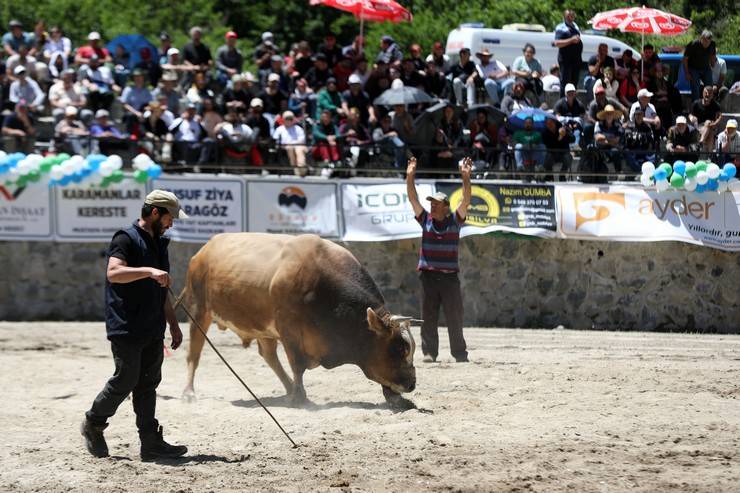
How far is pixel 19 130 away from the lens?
19.5 metres

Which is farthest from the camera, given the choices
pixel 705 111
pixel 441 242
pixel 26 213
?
pixel 705 111

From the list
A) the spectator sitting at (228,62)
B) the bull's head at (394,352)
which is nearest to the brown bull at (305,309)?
the bull's head at (394,352)

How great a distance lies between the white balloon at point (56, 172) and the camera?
60.5 feet

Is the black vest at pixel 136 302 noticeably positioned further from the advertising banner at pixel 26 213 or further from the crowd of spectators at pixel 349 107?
the advertising banner at pixel 26 213

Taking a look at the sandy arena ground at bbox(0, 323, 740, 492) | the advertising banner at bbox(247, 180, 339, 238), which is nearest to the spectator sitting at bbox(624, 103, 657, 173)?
the advertising banner at bbox(247, 180, 339, 238)

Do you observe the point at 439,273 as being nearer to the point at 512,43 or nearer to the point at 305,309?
the point at 305,309

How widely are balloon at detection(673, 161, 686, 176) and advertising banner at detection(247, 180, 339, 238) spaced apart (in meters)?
5.26

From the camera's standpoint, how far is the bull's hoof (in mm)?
11164

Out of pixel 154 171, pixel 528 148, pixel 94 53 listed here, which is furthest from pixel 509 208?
pixel 94 53

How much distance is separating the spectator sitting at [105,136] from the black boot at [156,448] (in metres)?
10.3

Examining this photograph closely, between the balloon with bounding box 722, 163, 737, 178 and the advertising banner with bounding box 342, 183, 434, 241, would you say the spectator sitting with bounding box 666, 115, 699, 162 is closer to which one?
the balloon with bounding box 722, 163, 737, 178

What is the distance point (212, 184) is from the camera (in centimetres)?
1864

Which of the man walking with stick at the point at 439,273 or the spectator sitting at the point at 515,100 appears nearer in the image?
the man walking with stick at the point at 439,273

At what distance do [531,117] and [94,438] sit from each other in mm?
12105
